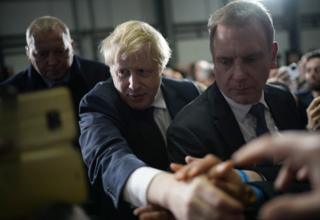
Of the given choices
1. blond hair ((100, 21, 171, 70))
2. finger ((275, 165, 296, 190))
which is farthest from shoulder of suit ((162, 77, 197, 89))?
finger ((275, 165, 296, 190))

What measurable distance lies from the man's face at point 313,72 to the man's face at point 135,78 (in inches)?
78.3

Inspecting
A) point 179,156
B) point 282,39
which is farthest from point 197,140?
point 282,39

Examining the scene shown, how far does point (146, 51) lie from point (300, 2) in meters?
8.24

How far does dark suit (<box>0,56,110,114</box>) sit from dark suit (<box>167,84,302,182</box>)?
0.72m

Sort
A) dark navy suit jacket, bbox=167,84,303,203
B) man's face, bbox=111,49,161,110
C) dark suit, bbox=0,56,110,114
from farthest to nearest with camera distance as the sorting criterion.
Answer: dark suit, bbox=0,56,110,114 → man's face, bbox=111,49,161,110 → dark navy suit jacket, bbox=167,84,303,203

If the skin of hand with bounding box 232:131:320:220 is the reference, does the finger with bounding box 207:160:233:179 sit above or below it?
below

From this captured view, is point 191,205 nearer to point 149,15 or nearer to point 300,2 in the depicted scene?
point 149,15

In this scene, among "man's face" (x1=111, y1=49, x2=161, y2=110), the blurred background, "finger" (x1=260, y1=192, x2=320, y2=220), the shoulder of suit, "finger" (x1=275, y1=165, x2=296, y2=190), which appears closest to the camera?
"finger" (x1=260, y1=192, x2=320, y2=220)

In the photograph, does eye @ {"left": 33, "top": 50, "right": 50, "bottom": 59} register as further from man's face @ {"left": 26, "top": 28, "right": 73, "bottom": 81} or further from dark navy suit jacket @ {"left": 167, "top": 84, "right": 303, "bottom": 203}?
dark navy suit jacket @ {"left": 167, "top": 84, "right": 303, "bottom": 203}

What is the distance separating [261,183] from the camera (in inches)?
34.7

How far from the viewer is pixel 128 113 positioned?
4.54ft

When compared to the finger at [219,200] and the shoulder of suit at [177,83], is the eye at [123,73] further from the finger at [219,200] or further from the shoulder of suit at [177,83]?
the finger at [219,200]

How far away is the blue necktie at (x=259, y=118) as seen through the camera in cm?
127

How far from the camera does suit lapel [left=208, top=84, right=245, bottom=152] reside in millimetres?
1223
